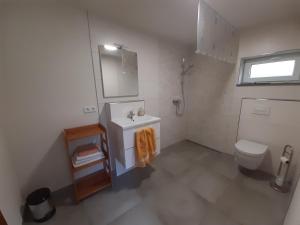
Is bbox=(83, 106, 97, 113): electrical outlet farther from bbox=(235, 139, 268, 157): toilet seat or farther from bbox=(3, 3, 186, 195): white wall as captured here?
bbox=(235, 139, 268, 157): toilet seat

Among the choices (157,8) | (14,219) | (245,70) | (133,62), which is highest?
(157,8)

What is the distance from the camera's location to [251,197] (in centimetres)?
150

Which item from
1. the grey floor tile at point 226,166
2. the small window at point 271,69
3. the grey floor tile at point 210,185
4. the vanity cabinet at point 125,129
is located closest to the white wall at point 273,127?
the small window at point 271,69

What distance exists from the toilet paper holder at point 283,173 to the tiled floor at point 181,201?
0.10m

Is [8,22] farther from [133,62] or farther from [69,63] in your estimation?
[133,62]

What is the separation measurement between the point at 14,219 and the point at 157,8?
8.13 feet

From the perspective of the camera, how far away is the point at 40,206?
125 cm

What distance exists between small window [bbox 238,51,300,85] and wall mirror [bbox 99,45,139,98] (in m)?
1.77

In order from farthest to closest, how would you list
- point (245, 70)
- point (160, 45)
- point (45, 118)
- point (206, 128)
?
point (206, 128)
point (160, 45)
point (245, 70)
point (45, 118)

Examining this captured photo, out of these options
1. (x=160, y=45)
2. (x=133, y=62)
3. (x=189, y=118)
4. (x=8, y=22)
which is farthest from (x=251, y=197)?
(x=8, y=22)

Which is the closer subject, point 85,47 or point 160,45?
point 85,47

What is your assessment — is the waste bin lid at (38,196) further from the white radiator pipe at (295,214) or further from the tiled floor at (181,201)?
the white radiator pipe at (295,214)

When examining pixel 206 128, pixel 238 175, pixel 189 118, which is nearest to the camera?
pixel 238 175

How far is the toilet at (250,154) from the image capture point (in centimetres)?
169
